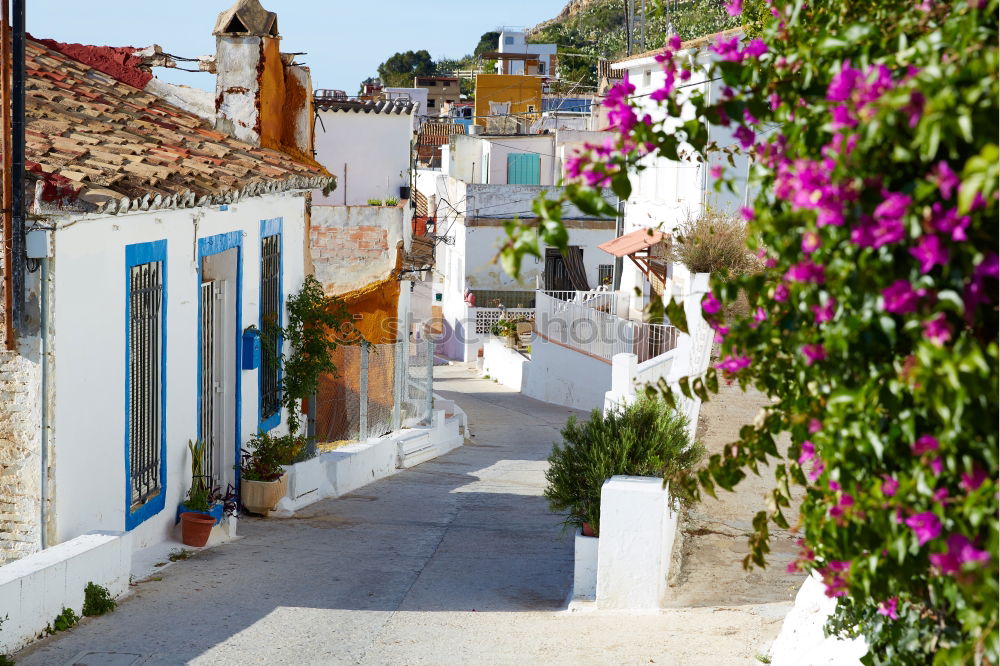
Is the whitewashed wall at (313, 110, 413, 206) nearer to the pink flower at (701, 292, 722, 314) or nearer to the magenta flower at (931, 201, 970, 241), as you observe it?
the pink flower at (701, 292, 722, 314)

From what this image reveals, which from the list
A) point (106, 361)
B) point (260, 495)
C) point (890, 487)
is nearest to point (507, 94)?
point (260, 495)

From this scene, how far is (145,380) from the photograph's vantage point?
8.83 m

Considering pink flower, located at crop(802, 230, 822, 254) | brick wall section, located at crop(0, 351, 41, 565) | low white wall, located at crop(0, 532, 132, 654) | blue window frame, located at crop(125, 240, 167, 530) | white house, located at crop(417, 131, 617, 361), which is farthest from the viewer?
white house, located at crop(417, 131, 617, 361)

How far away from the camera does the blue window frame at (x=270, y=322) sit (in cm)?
1212

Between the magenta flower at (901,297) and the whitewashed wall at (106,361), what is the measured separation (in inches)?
228

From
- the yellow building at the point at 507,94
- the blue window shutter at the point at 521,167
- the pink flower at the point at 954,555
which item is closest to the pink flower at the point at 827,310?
the pink flower at the point at 954,555

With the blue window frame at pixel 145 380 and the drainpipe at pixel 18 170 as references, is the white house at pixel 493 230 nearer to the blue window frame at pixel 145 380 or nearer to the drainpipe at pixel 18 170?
the blue window frame at pixel 145 380

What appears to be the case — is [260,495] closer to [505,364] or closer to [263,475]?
[263,475]

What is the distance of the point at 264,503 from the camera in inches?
439

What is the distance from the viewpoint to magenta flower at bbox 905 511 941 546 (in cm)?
236

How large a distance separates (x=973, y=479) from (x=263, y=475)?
9542 millimetres

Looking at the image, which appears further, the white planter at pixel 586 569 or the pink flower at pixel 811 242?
the white planter at pixel 586 569

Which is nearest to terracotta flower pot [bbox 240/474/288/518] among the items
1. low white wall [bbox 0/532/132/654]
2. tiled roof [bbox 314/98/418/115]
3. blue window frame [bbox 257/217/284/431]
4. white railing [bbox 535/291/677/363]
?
blue window frame [bbox 257/217/284/431]

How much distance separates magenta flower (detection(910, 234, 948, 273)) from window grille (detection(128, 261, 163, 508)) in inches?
274
